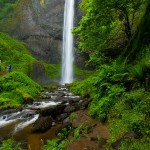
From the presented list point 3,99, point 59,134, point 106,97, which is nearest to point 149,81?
point 106,97

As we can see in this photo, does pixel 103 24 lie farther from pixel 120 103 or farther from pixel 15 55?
pixel 15 55

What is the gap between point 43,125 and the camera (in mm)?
14719

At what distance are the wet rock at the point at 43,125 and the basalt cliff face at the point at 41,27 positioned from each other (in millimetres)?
39599

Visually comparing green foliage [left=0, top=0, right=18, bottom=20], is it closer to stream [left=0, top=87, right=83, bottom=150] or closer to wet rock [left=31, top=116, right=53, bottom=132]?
stream [left=0, top=87, right=83, bottom=150]

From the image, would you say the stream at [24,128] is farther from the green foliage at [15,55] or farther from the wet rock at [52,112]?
the green foliage at [15,55]

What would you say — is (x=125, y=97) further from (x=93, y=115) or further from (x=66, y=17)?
(x=66, y=17)

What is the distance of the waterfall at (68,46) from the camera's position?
52125 mm

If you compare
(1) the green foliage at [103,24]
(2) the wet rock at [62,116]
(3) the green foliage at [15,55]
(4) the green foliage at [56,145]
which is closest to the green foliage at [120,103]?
(4) the green foliage at [56,145]

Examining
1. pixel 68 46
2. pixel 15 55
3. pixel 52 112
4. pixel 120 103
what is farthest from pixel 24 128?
pixel 68 46

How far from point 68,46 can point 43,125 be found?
4064cm

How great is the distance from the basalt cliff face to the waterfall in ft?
2.94

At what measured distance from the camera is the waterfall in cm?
5212

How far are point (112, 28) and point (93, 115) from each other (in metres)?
6.98

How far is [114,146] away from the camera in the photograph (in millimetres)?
8641
